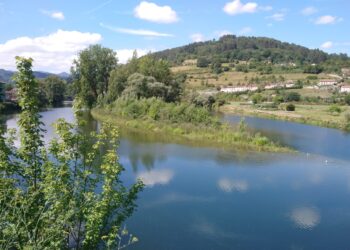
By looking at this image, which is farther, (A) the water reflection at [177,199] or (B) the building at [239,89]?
(B) the building at [239,89]

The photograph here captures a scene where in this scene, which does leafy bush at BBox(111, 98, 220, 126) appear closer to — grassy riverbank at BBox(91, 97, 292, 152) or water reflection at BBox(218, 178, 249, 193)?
grassy riverbank at BBox(91, 97, 292, 152)

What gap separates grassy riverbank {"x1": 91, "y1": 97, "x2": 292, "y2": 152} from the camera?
33.9m

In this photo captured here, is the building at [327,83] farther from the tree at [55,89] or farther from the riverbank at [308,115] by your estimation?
the tree at [55,89]

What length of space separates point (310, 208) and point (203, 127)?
20.9m

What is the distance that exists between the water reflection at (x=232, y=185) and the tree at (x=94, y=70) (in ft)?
153

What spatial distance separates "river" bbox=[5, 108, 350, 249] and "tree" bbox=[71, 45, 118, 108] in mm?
36225

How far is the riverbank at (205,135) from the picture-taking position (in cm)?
3347

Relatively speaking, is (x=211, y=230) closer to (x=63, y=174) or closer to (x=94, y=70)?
(x=63, y=174)

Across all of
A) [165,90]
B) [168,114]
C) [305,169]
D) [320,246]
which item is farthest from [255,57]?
[320,246]

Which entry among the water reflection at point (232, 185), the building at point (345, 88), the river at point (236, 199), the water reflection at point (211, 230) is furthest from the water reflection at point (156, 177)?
the building at point (345, 88)

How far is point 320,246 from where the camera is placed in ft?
48.7

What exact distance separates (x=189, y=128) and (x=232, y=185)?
1850 cm

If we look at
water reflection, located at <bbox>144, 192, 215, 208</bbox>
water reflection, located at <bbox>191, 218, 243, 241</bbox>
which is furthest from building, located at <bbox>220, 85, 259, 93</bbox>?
water reflection, located at <bbox>191, 218, 243, 241</bbox>

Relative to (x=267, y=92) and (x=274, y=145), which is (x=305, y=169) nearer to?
(x=274, y=145)
